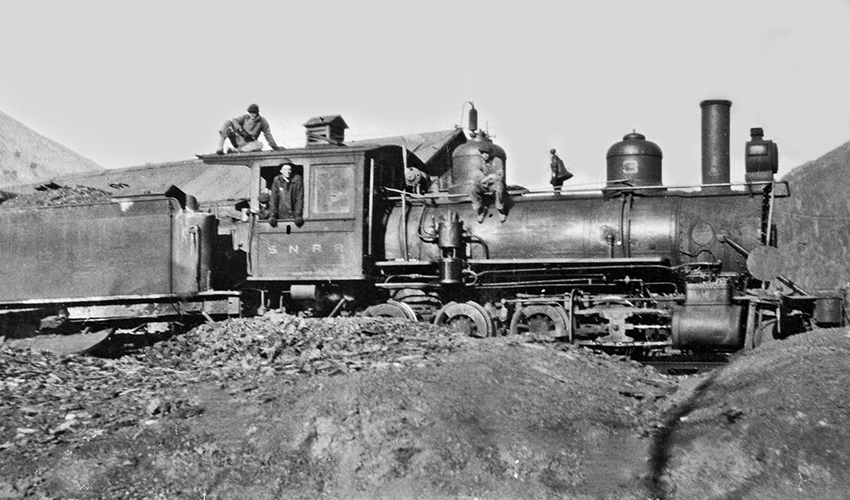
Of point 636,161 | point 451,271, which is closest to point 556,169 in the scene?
point 636,161

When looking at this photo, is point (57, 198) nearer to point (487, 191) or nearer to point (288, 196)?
point (288, 196)

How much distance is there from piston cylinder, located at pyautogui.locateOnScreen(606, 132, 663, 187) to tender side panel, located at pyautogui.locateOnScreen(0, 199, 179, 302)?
744 centimetres

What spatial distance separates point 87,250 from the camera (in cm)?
1420

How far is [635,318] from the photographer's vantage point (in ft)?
39.9

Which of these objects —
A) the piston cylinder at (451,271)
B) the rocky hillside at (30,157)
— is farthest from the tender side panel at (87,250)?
the rocky hillside at (30,157)

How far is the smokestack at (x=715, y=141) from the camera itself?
1438 cm

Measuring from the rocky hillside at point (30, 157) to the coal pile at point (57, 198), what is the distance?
3303 centimetres

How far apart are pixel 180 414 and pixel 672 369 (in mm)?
6670

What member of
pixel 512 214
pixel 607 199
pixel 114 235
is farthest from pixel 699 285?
pixel 114 235

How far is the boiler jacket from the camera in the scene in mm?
13750

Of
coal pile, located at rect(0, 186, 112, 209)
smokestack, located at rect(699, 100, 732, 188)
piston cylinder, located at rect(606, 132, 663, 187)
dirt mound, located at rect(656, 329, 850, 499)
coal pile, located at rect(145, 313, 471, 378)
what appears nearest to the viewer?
dirt mound, located at rect(656, 329, 850, 499)

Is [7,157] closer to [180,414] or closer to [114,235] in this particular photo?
[114,235]

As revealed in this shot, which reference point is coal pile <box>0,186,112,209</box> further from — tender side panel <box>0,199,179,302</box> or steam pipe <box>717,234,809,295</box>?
steam pipe <box>717,234,809,295</box>

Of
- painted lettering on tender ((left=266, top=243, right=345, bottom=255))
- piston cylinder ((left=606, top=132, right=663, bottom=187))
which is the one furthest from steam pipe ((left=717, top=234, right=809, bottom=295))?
painted lettering on tender ((left=266, top=243, right=345, bottom=255))
